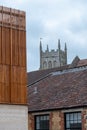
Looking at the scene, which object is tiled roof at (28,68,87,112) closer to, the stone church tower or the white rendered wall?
the white rendered wall

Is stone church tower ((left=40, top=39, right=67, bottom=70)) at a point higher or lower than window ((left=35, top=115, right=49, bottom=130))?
higher

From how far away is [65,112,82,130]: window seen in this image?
38500mm

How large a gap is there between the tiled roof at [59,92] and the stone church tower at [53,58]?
92072 millimetres

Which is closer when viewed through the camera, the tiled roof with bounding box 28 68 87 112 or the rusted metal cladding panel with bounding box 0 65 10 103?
the rusted metal cladding panel with bounding box 0 65 10 103

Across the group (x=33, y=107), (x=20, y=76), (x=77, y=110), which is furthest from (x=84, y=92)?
(x=20, y=76)

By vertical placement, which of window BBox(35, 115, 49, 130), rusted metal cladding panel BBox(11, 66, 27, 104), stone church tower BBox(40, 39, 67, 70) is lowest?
window BBox(35, 115, 49, 130)

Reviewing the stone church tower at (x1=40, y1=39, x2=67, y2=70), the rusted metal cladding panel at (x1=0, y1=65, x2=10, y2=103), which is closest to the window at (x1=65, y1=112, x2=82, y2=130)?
the rusted metal cladding panel at (x1=0, y1=65, x2=10, y2=103)

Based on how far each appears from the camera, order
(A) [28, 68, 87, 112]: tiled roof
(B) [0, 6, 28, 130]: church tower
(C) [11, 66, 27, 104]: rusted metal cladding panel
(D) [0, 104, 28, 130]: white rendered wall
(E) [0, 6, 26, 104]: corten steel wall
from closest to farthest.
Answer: (D) [0, 104, 28, 130]: white rendered wall → (B) [0, 6, 28, 130]: church tower → (E) [0, 6, 26, 104]: corten steel wall → (C) [11, 66, 27, 104]: rusted metal cladding panel → (A) [28, 68, 87, 112]: tiled roof

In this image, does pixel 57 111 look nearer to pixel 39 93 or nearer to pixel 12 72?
pixel 39 93

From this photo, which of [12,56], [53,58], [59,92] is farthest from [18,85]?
[53,58]

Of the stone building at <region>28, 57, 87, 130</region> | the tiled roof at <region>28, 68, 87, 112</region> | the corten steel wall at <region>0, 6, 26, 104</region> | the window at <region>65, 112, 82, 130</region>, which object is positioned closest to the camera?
the corten steel wall at <region>0, 6, 26, 104</region>

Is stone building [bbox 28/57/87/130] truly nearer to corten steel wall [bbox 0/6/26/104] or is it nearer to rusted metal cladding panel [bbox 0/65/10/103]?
corten steel wall [bbox 0/6/26/104]

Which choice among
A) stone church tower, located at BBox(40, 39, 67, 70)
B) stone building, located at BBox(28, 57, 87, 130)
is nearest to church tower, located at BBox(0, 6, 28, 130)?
stone building, located at BBox(28, 57, 87, 130)

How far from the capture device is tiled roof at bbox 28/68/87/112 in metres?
39.6
